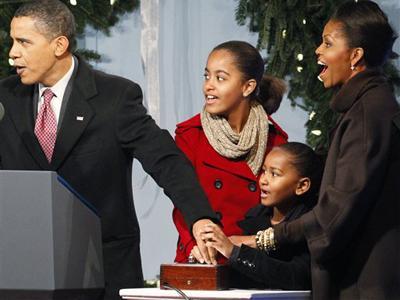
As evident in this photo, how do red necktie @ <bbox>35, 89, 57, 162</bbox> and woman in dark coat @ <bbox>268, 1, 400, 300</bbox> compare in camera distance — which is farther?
red necktie @ <bbox>35, 89, 57, 162</bbox>

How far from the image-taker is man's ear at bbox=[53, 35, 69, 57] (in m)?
4.26

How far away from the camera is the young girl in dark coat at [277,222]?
143 inches

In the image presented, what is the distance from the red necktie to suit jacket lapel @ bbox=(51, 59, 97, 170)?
0.03 metres

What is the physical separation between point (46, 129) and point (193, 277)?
94cm

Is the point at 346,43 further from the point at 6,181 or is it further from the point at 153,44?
the point at 153,44

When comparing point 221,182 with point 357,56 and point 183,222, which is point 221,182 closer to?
point 183,222

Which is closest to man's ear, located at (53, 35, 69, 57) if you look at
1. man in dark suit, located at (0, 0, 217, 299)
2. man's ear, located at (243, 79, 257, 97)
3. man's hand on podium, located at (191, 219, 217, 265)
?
man in dark suit, located at (0, 0, 217, 299)

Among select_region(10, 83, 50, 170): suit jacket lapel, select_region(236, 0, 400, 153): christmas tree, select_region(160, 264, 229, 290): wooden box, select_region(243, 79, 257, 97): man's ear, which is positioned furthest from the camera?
select_region(236, 0, 400, 153): christmas tree

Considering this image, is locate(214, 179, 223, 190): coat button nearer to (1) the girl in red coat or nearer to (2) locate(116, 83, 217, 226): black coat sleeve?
(1) the girl in red coat

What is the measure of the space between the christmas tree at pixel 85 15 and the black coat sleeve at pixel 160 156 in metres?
1.99

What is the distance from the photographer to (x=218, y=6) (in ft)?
21.9

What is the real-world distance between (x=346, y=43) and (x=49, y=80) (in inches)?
45.1

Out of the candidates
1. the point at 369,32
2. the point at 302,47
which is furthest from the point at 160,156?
the point at 302,47

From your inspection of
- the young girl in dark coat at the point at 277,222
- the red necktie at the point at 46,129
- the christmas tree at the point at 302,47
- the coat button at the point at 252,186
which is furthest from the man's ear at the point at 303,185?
the christmas tree at the point at 302,47
